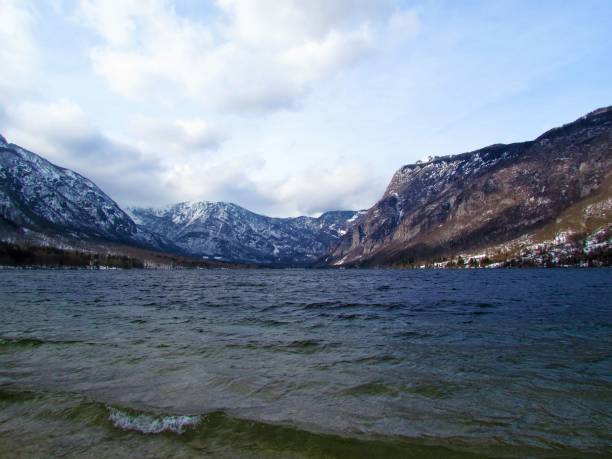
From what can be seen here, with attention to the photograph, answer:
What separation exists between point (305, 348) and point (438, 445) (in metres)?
13.2

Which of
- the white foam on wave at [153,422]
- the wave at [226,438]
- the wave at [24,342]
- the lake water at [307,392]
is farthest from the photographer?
the wave at [24,342]

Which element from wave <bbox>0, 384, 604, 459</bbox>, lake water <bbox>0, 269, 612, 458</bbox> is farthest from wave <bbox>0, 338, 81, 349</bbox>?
wave <bbox>0, 384, 604, 459</bbox>

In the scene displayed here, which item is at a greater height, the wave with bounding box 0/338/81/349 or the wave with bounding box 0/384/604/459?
the wave with bounding box 0/338/81/349

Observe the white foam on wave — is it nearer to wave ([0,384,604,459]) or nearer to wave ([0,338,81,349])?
wave ([0,384,604,459])

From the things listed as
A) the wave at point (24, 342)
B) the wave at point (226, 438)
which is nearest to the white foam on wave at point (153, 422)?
the wave at point (226, 438)

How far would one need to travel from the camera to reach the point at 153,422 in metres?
12.1

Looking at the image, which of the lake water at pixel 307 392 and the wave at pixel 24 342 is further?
the wave at pixel 24 342

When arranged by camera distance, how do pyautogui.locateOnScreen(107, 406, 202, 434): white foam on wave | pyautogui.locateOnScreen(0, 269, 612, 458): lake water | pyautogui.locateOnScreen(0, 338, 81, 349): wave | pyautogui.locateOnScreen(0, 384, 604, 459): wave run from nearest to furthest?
pyautogui.locateOnScreen(0, 384, 604, 459): wave → pyautogui.locateOnScreen(0, 269, 612, 458): lake water → pyautogui.locateOnScreen(107, 406, 202, 434): white foam on wave → pyautogui.locateOnScreen(0, 338, 81, 349): wave

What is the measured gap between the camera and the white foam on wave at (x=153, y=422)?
38.7 feet

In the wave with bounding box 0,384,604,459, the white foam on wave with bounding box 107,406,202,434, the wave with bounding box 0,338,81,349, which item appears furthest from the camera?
the wave with bounding box 0,338,81,349

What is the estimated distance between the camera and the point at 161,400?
14242 millimetres

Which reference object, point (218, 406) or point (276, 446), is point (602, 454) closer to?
point (276, 446)

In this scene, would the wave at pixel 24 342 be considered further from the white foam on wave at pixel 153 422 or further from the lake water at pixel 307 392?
the white foam on wave at pixel 153 422

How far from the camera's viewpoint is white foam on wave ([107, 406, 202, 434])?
11789 millimetres
